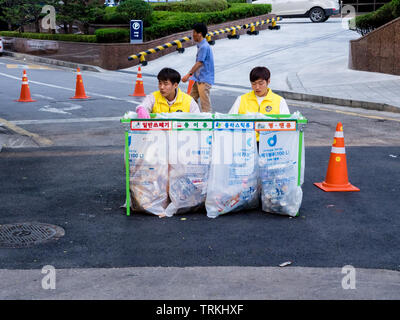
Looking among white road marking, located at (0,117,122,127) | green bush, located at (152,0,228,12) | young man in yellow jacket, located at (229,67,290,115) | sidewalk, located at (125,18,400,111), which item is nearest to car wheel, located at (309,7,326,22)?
sidewalk, located at (125,18,400,111)

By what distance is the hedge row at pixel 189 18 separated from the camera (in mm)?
27016

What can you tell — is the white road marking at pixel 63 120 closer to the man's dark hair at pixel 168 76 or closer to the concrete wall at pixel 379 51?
the man's dark hair at pixel 168 76

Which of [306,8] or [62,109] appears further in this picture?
[306,8]

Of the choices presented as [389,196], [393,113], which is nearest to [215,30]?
[393,113]

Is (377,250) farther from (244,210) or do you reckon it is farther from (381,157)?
(381,157)

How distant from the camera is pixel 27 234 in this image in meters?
5.59

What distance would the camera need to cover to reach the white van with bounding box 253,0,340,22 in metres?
32.5

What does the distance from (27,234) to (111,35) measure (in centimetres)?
2142

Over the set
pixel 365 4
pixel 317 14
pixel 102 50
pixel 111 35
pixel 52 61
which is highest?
pixel 365 4

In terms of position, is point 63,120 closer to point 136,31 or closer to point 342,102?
point 342,102

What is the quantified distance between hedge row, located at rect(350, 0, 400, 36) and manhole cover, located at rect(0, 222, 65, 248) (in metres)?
15.1

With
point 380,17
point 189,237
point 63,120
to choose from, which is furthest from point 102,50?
point 189,237

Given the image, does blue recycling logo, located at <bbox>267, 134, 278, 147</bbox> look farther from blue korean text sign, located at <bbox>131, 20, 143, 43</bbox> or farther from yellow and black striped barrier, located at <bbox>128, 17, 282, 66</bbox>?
blue korean text sign, located at <bbox>131, 20, 143, 43</bbox>
